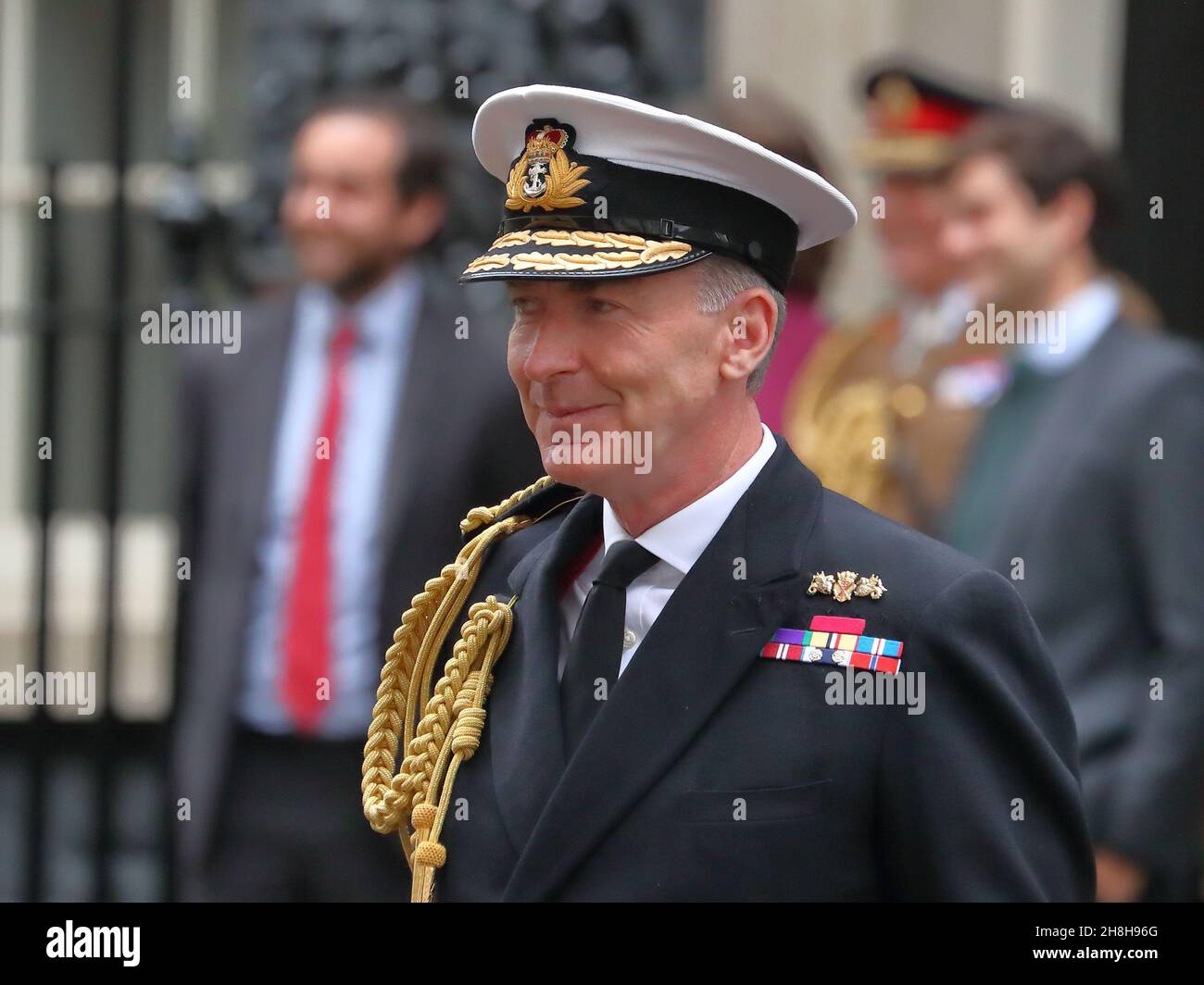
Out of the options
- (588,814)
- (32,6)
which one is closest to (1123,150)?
(32,6)

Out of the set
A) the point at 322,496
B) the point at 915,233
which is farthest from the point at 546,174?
the point at 915,233

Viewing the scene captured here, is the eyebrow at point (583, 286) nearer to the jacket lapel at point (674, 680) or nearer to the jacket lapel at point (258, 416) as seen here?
the jacket lapel at point (674, 680)

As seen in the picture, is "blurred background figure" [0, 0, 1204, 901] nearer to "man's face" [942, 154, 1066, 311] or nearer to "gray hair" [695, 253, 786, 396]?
"man's face" [942, 154, 1066, 311]

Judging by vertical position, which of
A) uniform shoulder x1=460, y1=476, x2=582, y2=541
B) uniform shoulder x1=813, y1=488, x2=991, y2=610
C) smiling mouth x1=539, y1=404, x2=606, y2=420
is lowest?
uniform shoulder x1=813, y1=488, x2=991, y2=610

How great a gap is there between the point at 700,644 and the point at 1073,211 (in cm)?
280

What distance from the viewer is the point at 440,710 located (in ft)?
9.07

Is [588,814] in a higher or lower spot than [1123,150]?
lower

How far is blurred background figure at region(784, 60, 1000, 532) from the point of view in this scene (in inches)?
206

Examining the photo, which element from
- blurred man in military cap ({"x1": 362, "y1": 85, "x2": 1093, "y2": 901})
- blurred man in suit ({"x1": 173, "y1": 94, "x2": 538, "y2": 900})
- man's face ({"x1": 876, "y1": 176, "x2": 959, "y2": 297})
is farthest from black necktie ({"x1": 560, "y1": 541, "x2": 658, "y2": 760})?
man's face ({"x1": 876, "y1": 176, "x2": 959, "y2": 297})

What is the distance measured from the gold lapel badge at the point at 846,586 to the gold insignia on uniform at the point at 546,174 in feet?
1.87

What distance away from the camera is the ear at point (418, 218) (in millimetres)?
4945

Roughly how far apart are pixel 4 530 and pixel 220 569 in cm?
294

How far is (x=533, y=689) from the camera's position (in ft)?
8.77
